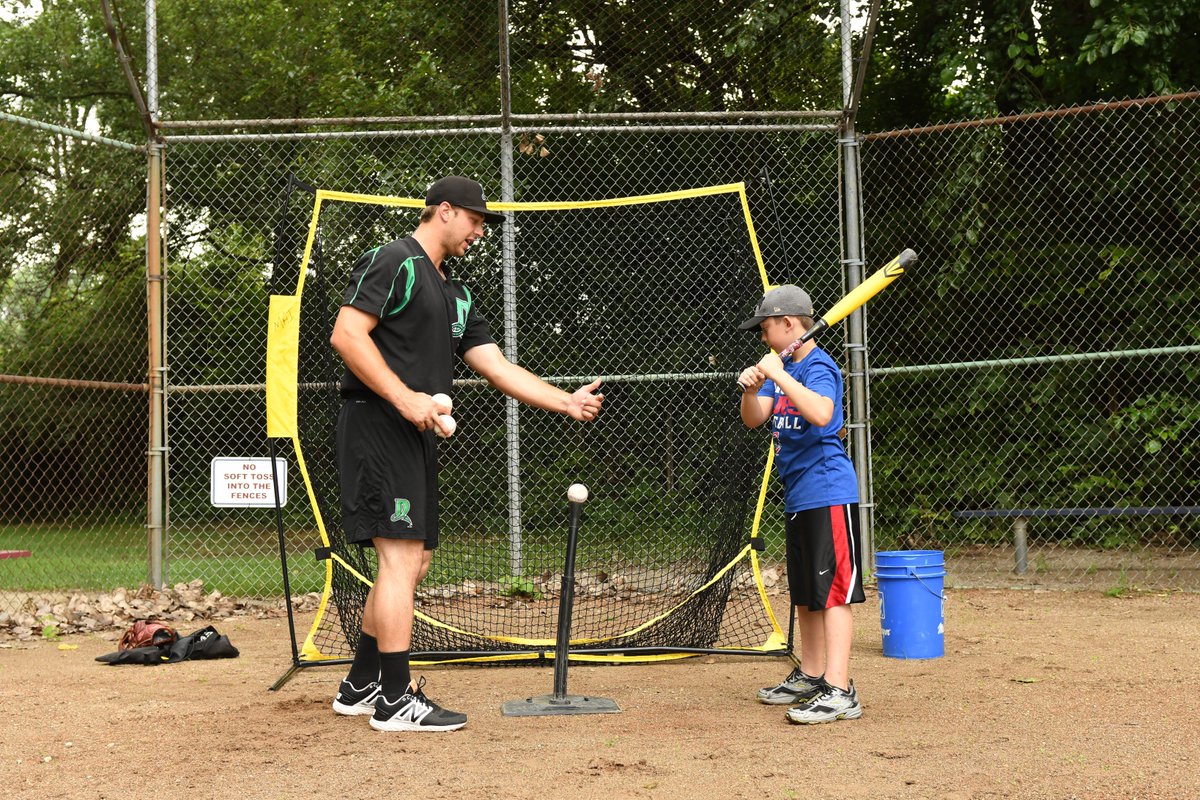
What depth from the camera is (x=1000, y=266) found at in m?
10.9

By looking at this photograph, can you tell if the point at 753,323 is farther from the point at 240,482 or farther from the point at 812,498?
the point at 240,482

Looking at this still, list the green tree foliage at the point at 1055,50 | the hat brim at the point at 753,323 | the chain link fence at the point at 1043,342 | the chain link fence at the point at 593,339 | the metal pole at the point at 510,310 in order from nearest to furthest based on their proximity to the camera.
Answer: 1. the hat brim at the point at 753,323
2. the chain link fence at the point at 593,339
3. the metal pole at the point at 510,310
4. the green tree foliage at the point at 1055,50
5. the chain link fence at the point at 1043,342

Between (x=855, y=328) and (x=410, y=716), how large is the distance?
4502 mm

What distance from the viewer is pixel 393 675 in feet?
14.5

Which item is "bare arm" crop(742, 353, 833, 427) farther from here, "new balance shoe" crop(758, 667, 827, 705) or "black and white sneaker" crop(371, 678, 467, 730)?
"black and white sneaker" crop(371, 678, 467, 730)

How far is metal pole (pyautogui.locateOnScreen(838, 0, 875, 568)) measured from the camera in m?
7.77

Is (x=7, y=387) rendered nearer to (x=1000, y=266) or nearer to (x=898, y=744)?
(x=1000, y=266)

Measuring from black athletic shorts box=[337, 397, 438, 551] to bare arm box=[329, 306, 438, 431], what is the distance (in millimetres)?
120

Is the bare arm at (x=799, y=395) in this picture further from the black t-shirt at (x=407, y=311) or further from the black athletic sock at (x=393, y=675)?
the black athletic sock at (x=393, y=675)

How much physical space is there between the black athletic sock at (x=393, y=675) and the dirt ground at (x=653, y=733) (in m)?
0.17

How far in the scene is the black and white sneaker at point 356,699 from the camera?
4711mm

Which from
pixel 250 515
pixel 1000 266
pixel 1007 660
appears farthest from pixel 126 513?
pixel 1007 660

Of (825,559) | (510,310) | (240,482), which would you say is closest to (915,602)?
(825,559)

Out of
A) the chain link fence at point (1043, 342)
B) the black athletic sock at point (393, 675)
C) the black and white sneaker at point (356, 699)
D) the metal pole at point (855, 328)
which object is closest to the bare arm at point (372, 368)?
the black athletic sock at point (393, 675)
